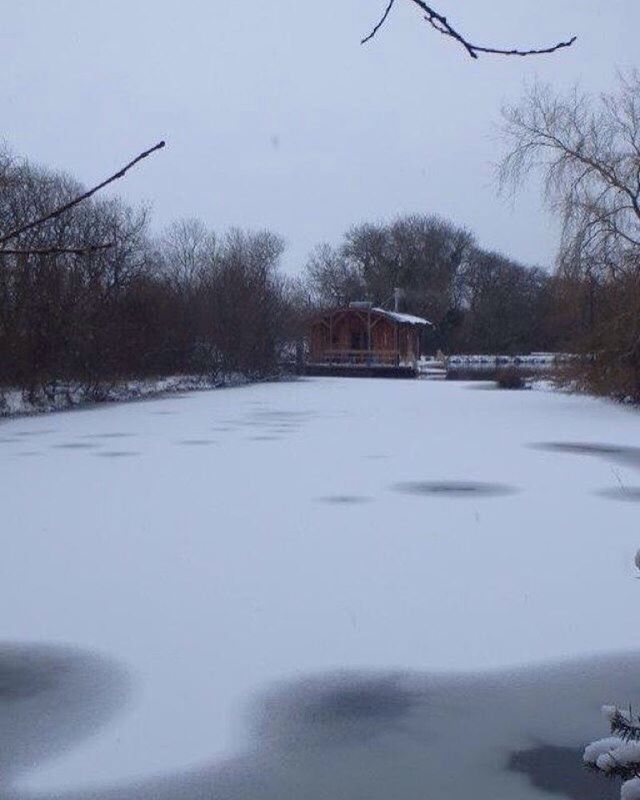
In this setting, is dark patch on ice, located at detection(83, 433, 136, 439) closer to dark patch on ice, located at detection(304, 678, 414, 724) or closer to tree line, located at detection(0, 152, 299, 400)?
tree line, located at detection(0, 152, 299, 400)

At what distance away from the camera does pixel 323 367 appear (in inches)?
1838

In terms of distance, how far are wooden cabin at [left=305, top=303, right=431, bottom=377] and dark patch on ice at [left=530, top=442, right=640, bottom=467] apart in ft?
99.8

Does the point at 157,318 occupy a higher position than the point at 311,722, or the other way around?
the point at 157,318

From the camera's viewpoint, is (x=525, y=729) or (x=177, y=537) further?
(x=177, y=537)

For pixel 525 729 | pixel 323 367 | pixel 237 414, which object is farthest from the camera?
pixel 323 367

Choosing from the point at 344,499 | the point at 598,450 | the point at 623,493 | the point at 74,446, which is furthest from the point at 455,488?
the point at 74,446

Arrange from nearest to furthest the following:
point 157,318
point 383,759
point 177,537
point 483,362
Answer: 1. point 383,759
2. point 177,537
3. point 157,318
4. point 483,362

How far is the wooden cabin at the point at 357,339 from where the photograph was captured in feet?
156

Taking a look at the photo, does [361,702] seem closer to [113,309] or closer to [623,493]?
[623,493]

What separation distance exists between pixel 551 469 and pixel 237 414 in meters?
10.3

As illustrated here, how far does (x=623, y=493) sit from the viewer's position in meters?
11.1

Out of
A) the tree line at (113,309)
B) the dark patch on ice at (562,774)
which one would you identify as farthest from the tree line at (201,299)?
the dark patch on ice at (562,774)

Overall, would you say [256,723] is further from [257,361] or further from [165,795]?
[257,361]

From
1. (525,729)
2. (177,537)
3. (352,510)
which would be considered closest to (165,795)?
(525,729)
